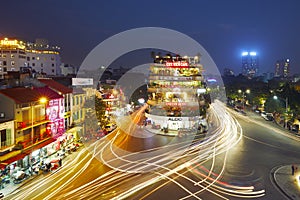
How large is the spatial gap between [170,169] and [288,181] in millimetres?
8881

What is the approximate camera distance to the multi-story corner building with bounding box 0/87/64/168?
19767 mm

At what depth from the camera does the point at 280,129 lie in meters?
43.1

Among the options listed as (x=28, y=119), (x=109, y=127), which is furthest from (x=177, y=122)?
(x=28, y=119)

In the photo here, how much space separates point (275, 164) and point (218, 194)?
960cm

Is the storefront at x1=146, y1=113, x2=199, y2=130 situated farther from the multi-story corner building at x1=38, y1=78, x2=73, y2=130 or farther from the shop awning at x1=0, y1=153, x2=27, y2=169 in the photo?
the shop awning at x1=0, y1=153, x2=27, y2=169

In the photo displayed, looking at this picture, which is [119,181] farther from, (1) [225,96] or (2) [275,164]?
(1) [225,96]

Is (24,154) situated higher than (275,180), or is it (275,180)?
(24,154)

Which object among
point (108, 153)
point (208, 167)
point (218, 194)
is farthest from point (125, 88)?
point (218, 194)

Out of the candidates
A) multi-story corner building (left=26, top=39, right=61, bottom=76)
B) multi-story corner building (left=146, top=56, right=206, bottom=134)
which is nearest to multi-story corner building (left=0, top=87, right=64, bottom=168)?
multi-story corner building (left=146, top=56, right=206, bottom=134)

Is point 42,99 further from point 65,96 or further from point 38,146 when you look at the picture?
point 65,96

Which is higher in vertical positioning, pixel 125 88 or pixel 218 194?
pixel 125 88

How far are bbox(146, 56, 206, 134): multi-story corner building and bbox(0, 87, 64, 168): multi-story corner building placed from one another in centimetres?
1920

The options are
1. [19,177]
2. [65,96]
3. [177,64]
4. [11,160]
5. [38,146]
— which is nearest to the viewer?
[11,160]

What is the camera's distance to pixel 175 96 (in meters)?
55.5
